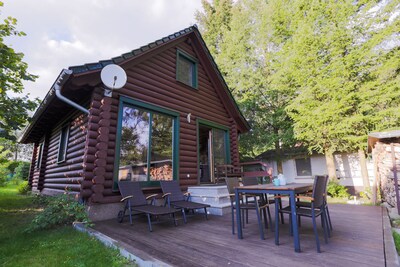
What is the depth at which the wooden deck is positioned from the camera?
2348 millimetres

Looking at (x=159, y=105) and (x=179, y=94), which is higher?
(x=179, y=94)

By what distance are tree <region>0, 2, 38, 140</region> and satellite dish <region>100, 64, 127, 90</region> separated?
2449mm

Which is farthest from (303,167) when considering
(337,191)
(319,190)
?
(319,190)

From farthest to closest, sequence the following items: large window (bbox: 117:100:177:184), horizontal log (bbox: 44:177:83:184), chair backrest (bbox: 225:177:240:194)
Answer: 1. large window (bbox: 117:100:177:184)
2. horizontal log (bbox: 44:177:83:184)
3. chair backrest (bbox: 225:177:240:194)

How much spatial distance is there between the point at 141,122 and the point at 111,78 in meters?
1.42

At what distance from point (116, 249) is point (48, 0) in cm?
927

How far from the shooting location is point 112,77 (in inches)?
189

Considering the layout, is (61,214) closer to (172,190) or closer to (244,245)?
(172,190)

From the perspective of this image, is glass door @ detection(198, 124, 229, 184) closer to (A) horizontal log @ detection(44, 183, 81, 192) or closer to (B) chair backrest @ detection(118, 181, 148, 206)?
(B) chair backrest @ detection(118, 181, 148, 206)

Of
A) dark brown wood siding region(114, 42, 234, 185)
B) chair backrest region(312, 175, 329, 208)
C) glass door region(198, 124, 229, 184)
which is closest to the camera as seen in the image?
chair backrest region(312, 175, 329, 208)

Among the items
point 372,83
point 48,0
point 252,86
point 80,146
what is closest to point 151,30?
point 48,0

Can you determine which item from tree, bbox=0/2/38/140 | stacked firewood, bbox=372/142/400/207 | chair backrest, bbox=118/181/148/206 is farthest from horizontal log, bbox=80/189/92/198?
stacked firewood, bbox=372/142/400/207

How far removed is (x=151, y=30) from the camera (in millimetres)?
11250

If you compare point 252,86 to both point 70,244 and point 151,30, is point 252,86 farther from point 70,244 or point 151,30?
point 70,244
